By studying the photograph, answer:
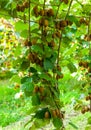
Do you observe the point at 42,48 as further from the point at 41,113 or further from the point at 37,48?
the point at 41,113

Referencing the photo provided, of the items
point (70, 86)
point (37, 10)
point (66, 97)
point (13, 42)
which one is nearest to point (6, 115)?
point (66, 97)

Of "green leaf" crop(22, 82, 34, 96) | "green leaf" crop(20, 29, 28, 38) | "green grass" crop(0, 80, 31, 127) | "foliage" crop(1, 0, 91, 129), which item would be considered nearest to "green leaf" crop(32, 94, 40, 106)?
"foliage" crop(1, 0, 91, 129)

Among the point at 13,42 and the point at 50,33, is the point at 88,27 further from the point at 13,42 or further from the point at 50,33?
the point at 13,42

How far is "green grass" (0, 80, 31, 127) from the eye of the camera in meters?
4.82

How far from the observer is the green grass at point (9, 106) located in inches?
190

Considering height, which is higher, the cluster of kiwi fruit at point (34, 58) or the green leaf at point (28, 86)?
the cluster of kiwi fruit at point (34, 58)

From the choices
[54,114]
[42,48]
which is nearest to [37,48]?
[42,48]

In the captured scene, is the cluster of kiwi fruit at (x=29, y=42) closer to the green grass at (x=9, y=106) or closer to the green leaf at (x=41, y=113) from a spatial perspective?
the green leaf at (x=41, y=113)

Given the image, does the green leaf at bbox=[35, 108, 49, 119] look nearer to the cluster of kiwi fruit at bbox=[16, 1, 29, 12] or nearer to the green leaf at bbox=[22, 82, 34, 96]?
the green leaf at bbox=[22, 82, 34, 96]

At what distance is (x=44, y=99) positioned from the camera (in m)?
1.63

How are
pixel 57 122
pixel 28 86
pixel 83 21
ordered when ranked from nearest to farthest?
1. pixel 28 86
2. pixel 57 122
3. pixel 83 21

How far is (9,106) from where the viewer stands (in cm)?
558

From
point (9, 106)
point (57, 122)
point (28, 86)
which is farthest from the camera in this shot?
point (9, 106)

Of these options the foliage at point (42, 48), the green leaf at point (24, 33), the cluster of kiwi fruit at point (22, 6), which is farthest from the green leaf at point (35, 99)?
the cluster of kiwi fruit at point (22, 6)
